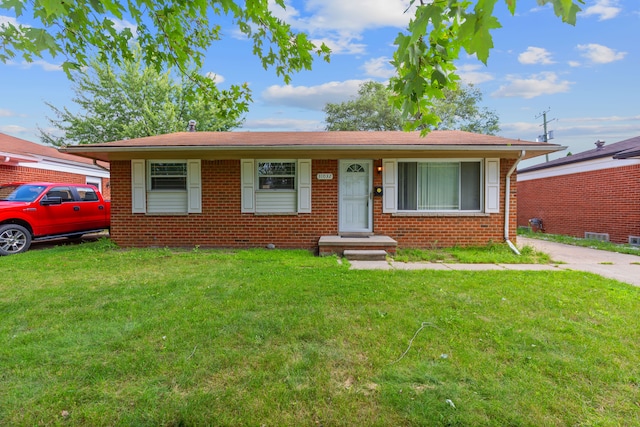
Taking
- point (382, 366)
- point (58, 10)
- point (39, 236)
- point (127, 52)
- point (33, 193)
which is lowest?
point (382, 366)

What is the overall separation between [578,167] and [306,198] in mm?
11228

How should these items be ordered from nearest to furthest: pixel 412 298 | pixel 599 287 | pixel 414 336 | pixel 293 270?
pixel 414 336 → pixel 412 298 → pixel 599 287 → pixel 293 270

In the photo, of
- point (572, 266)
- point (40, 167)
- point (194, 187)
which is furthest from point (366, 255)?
point (40, 167)

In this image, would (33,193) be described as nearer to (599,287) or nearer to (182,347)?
(182,347)

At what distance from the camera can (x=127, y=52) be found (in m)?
3.93

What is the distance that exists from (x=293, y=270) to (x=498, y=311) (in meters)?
3.08

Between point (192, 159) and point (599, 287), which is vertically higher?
point (192, 159)

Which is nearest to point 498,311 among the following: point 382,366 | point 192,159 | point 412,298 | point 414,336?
point 412,298

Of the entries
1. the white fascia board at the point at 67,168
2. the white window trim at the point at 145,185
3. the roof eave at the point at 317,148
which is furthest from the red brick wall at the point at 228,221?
the white fascia board at the point at 67,168

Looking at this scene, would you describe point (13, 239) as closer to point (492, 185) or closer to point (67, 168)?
point (67, 168)

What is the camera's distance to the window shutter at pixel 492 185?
770cm

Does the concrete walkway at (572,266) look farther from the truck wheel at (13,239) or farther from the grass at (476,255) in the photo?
the truck wheel at (13,239)

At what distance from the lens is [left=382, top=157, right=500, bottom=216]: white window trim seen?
771 cm

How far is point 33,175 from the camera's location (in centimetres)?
1118
